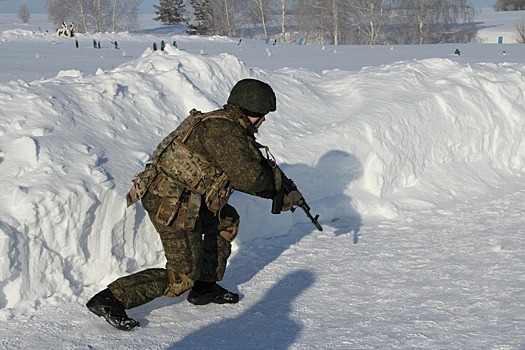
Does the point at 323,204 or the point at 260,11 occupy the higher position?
the point at 260,11

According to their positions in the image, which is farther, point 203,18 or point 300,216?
point 203,18

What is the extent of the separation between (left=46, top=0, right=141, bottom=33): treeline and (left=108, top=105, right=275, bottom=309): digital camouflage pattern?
48.2 m

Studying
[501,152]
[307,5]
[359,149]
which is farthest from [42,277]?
[307,5]

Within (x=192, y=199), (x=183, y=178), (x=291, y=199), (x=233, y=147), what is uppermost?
(x=233, y=147)

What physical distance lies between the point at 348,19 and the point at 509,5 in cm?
5045

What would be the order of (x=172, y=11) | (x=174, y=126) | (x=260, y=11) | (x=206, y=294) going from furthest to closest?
(x=172, y=11)
(x=260, y=11)
(x=174, y=126)
(x=206, y=294)

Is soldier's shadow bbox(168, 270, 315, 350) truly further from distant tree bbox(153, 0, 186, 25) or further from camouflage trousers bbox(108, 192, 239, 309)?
distant tree bbox(153, 0, 186, 25)

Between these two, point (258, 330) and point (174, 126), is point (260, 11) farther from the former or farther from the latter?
point (258, 330)

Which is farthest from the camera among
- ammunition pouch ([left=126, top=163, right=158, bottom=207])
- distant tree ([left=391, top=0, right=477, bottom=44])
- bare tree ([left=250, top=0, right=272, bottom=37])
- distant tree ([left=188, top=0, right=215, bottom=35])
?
distant tree ([left=188, top=0, right=215, bottom=35])

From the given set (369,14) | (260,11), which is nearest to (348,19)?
(369,14)

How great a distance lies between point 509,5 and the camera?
84000mm

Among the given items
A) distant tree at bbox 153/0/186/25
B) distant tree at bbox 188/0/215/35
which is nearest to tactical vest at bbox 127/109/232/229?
distant tree at bbox 188/0/215/35

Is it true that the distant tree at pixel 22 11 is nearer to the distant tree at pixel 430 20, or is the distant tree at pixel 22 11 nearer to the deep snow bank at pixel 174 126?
the distant tree at pixel 430 20

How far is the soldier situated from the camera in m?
3.61
